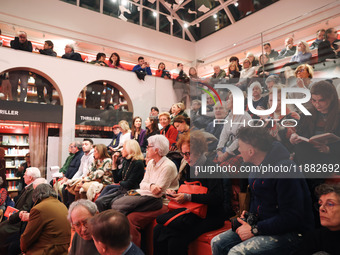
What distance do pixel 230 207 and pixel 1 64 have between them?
642 centimetres

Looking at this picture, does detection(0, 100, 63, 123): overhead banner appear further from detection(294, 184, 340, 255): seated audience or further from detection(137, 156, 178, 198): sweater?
detection(294, 184, 340, 255): seated audience

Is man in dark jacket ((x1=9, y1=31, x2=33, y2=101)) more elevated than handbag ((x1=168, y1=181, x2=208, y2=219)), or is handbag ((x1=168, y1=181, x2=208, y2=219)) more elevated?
man in dark jacket ((x1=9, y1=31, x2=33, y2=101))

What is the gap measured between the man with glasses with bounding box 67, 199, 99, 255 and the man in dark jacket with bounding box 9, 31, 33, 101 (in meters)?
5.68

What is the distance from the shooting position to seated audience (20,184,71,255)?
2.58 meters

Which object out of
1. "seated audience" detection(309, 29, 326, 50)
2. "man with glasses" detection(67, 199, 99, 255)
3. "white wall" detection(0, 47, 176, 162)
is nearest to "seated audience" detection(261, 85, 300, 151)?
"seated audience" detection(309, 29, 326, 50)

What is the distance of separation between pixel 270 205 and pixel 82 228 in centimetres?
142

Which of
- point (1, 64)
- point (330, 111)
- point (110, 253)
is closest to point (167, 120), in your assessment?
point (330, 111)

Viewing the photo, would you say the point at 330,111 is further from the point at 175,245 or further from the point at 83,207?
the point at 83,207

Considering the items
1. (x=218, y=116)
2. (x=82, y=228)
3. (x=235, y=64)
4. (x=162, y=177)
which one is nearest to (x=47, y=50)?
(x=235, y=64)

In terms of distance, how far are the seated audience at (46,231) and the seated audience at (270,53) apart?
11.3 ft

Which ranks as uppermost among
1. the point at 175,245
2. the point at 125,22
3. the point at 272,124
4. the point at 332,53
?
the point at 125,22

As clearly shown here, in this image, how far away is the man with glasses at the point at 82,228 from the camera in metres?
2.09

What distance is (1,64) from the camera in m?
6.54

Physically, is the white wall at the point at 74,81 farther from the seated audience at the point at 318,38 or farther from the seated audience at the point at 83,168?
the seated audience at the point at 318,38
